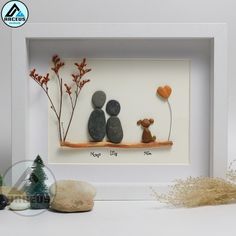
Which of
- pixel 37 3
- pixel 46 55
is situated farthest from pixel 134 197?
pixel 37 3

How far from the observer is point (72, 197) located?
716mm

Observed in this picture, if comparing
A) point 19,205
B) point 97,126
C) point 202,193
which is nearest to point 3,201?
point 19,205

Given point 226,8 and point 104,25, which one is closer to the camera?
point 104,25

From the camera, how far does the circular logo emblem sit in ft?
2.96

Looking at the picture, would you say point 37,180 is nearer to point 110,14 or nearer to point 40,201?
point 40,201

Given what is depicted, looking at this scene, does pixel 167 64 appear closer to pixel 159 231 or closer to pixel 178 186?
pixel 178 186

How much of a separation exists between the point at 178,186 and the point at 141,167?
7 cm

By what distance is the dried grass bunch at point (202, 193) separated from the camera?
755 millimetres

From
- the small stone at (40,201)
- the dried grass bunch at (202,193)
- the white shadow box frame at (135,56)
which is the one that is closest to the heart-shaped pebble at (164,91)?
the white shadow box frame at (135,56)

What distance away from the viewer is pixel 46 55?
32.4 inches

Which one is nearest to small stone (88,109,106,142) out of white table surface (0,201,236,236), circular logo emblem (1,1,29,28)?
white table surface (0,201,236,236)

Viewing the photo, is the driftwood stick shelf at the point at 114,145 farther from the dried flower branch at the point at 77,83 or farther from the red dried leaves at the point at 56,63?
the red dried leaves at the point at 56,63

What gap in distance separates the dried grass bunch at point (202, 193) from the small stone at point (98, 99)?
0.17 m

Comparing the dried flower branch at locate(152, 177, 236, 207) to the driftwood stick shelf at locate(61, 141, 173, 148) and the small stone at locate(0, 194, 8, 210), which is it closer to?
the driftwood stick shelf at locate(61, 141, 173, 148)
